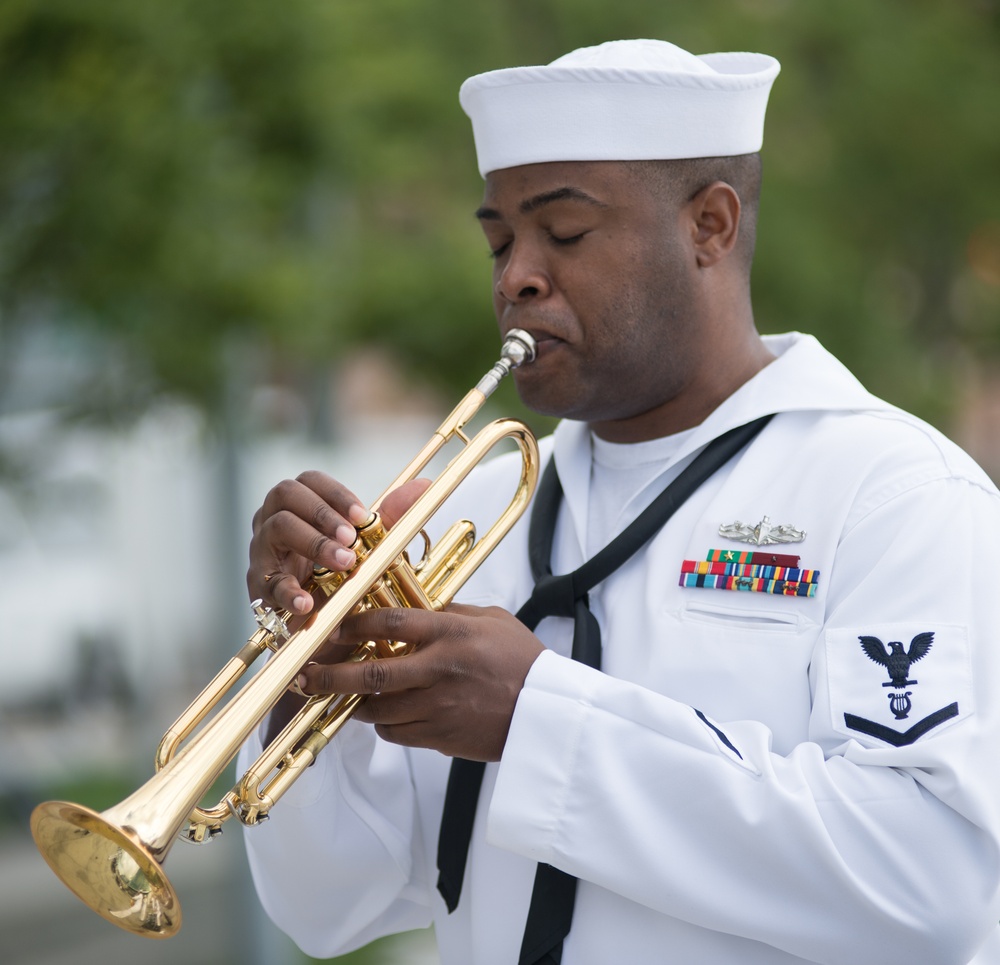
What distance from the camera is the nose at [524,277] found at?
244cm

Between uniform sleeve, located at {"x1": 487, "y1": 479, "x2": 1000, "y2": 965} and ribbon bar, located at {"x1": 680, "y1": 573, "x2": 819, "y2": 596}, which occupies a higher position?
ribbon bar, located at {"x1": 680, "y1": 573, "x2": 819, "y2": 596}

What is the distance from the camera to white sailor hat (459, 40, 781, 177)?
246 centimetres

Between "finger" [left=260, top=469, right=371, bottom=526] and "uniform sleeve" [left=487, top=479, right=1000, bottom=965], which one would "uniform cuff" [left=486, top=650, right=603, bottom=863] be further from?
"finger" [left=260, top=469, right=371, bottom=526]

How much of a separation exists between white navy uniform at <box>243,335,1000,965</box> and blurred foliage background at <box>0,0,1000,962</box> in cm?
248

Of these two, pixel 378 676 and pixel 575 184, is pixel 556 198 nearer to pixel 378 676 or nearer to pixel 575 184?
pixel 575 184

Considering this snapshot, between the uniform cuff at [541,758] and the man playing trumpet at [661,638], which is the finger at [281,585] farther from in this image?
the uniform cuff at [541,758]

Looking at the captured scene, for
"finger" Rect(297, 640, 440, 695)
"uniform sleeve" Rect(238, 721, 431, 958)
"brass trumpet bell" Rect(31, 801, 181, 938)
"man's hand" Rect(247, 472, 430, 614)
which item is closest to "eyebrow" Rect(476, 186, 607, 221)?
"man's hand" Rect(247, 472, 430, 614)

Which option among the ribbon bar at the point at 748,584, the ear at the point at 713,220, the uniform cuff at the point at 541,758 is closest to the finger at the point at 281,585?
the uniform cuff at the point at 541,758

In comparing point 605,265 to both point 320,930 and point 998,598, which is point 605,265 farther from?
point 320,930

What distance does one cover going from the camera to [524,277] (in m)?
2.44

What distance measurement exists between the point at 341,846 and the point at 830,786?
918 millimetres

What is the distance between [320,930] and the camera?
8.67 ft

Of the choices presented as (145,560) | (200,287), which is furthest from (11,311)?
(145,560)

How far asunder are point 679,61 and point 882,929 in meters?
1.51
